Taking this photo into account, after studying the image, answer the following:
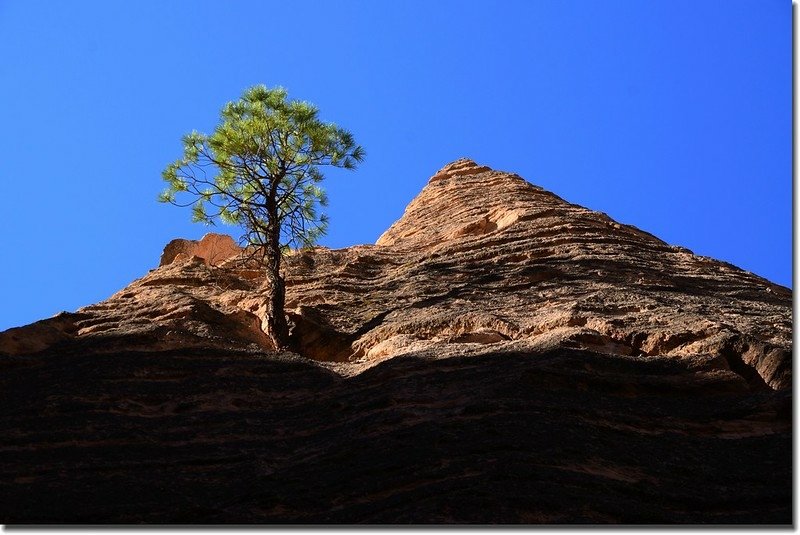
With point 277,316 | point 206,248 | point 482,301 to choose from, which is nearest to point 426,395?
point 482,301

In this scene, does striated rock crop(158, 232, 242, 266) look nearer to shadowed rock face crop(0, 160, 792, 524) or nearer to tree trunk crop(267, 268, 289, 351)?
shadowed rock face crop(0, 160, 792, 524)

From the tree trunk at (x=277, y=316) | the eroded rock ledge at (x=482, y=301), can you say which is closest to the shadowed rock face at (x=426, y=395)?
the eroded rock ledge at (x=482, y=301)

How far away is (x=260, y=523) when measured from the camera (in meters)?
12.4

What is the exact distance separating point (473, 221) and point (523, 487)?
52.9 feet

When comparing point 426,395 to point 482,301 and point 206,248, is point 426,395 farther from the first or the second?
point 206,248

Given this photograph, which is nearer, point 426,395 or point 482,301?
point 426,395

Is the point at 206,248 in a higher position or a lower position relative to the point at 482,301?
higher

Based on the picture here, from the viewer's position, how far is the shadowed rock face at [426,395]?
42.5ft

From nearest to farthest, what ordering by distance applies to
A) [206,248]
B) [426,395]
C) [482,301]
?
[426,395], [482,301], [206,248]

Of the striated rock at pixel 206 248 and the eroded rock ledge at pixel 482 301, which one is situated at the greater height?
the striated rock at pixel 206 248

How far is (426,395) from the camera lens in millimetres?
15891

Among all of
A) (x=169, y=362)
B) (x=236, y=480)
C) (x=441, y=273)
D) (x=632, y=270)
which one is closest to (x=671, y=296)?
(x=632, y=270)

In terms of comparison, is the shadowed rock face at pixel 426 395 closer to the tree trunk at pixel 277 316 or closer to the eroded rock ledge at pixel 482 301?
the eroded rock ledge at pixel 482 301

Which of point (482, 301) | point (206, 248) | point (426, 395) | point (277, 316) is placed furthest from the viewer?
point (206, 248)
